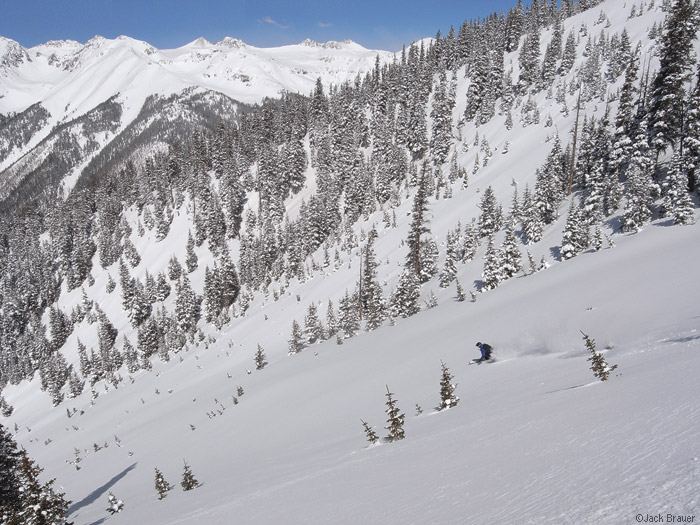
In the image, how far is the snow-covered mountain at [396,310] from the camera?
5.27 metres

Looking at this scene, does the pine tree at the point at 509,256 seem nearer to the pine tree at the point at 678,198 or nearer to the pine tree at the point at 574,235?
the pine tree at the point at 574,235

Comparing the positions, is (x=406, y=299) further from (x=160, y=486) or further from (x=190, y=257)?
(x=190, y=257)

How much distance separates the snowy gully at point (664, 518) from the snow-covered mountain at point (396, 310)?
0.07 ft

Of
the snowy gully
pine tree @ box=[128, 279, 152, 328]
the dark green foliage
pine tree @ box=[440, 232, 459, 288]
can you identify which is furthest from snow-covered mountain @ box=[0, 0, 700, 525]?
the dark green foliage

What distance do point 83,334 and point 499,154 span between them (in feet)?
297

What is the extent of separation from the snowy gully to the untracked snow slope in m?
0.05

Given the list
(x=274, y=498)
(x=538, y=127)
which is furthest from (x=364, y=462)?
(x=538, y=127)

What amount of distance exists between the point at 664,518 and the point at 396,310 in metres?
33.0

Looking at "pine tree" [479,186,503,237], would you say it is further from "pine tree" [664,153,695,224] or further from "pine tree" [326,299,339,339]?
"pine tree" [326,299,339,339]

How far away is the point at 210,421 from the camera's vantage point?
2125 centimetres

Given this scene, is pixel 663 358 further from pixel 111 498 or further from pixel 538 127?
pixel 538 127

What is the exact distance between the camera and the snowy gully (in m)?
2.28

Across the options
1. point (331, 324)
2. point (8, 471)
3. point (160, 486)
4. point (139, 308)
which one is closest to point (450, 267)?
point (331, 324)

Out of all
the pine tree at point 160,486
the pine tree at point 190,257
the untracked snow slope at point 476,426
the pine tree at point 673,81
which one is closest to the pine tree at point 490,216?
the pine tree at point 673,81
